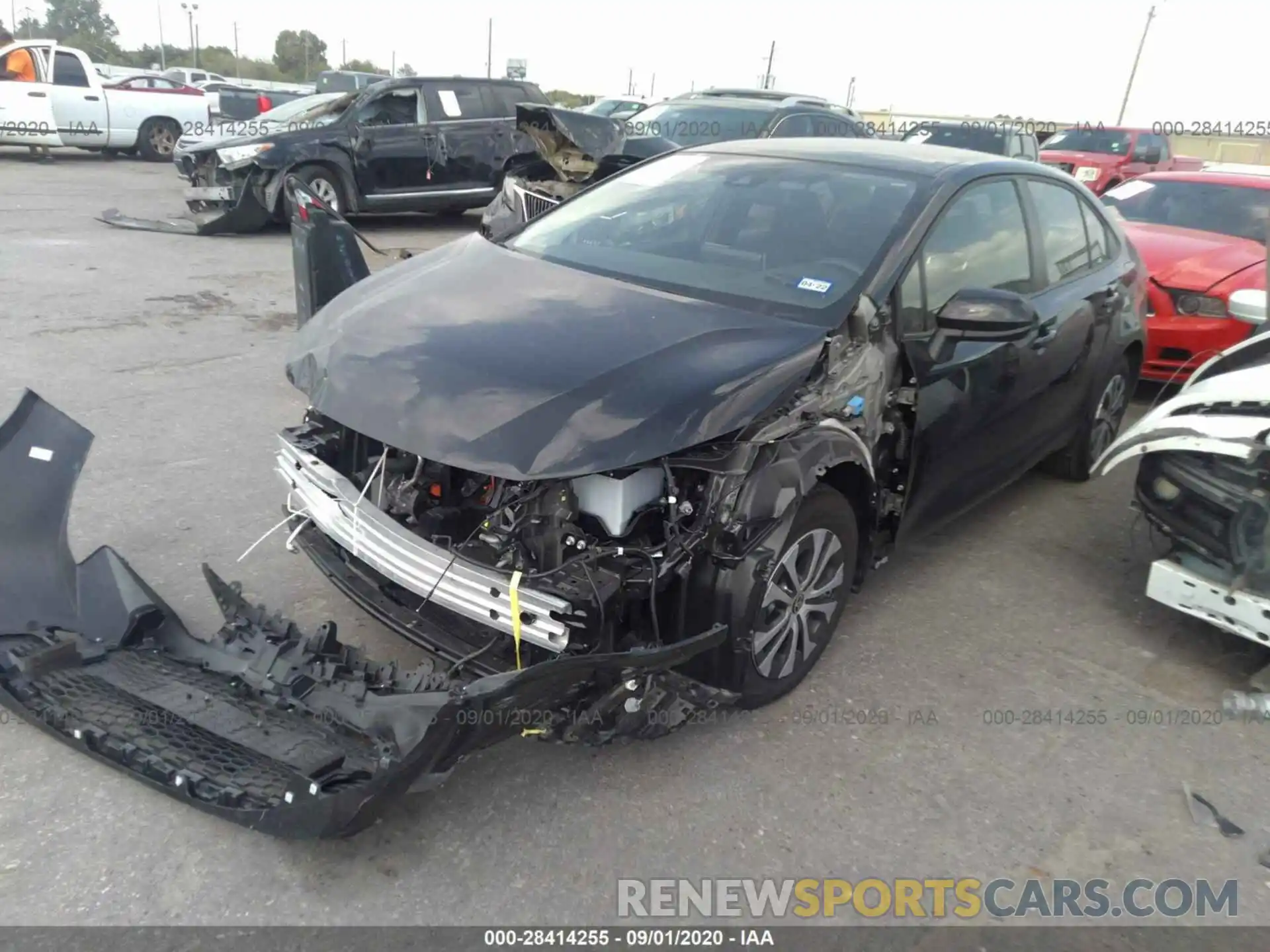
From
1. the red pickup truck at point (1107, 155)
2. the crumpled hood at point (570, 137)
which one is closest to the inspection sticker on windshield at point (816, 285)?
the crumpled hood at point (570, 137)

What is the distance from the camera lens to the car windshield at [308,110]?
36.9ft

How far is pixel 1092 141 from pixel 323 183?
12.3 m

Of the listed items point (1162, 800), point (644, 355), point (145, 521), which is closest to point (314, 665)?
point (644, 355)

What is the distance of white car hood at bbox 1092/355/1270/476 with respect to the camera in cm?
331

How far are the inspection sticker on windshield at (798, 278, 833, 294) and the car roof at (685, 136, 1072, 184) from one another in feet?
2.56

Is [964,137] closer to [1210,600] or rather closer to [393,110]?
[393,110]

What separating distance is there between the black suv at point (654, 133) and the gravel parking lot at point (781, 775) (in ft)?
11.3

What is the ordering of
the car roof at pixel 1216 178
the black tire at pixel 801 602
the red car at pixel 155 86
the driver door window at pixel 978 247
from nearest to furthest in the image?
1. the black tire at pixel 801 602
2. the driver door window at pixel 978 247
3. the car roof at pixel 1216 178
4. the red car at pixel 155 86

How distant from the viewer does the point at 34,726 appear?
271cm

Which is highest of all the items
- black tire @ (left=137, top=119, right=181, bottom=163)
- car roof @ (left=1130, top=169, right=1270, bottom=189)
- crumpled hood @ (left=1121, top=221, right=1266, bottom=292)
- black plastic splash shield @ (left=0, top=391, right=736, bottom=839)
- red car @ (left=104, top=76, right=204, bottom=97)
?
car roof @ (left=1130, top=169, right=1270, bottom=189)

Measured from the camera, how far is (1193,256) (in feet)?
21.9

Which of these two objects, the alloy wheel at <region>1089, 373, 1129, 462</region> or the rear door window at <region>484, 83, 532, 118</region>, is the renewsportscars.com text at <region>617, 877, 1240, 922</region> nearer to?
the alloy wheel at <region>1089, 373, 1129, 462</region>

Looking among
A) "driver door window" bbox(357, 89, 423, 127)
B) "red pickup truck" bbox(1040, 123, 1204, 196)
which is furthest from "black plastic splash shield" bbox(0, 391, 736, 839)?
"red pickup truck" bbox(1040, 123, 1204, 196)

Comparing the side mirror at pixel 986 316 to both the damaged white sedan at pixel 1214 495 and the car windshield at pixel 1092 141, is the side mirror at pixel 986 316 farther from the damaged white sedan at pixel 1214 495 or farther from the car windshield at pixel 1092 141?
the car windshield at pixel 1092 141
